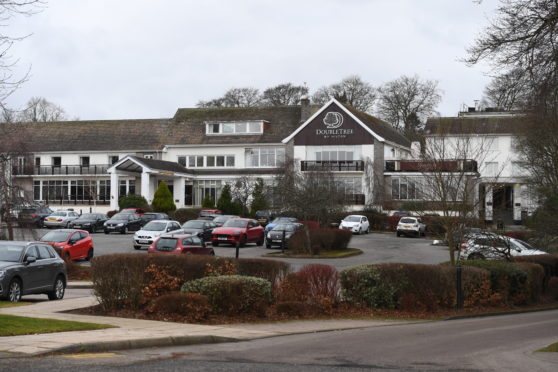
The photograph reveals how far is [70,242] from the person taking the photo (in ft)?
106

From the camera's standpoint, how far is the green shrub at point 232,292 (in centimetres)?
1684

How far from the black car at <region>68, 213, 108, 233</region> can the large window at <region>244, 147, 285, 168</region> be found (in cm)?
2272

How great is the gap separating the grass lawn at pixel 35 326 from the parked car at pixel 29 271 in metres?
4.18

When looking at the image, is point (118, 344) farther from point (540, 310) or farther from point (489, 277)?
point (540, 310)

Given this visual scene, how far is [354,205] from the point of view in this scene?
65.0 metres

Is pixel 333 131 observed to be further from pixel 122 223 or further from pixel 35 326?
pixel 35 326

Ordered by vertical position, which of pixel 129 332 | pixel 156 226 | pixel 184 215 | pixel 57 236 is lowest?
pixel 129 332

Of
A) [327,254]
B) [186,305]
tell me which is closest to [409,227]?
[327,254]

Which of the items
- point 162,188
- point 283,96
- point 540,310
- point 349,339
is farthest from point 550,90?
point 283,96

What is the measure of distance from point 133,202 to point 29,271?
42848 millimetres

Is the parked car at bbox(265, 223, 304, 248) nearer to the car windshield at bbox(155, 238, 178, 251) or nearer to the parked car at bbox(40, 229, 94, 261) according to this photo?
the parked car at bbox(40, 229, 94, 261)

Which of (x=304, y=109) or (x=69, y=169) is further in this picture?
(x=69, y=169)

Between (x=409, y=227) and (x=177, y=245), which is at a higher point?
(x=177, y=245)

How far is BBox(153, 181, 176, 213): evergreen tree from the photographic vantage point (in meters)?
61.1
